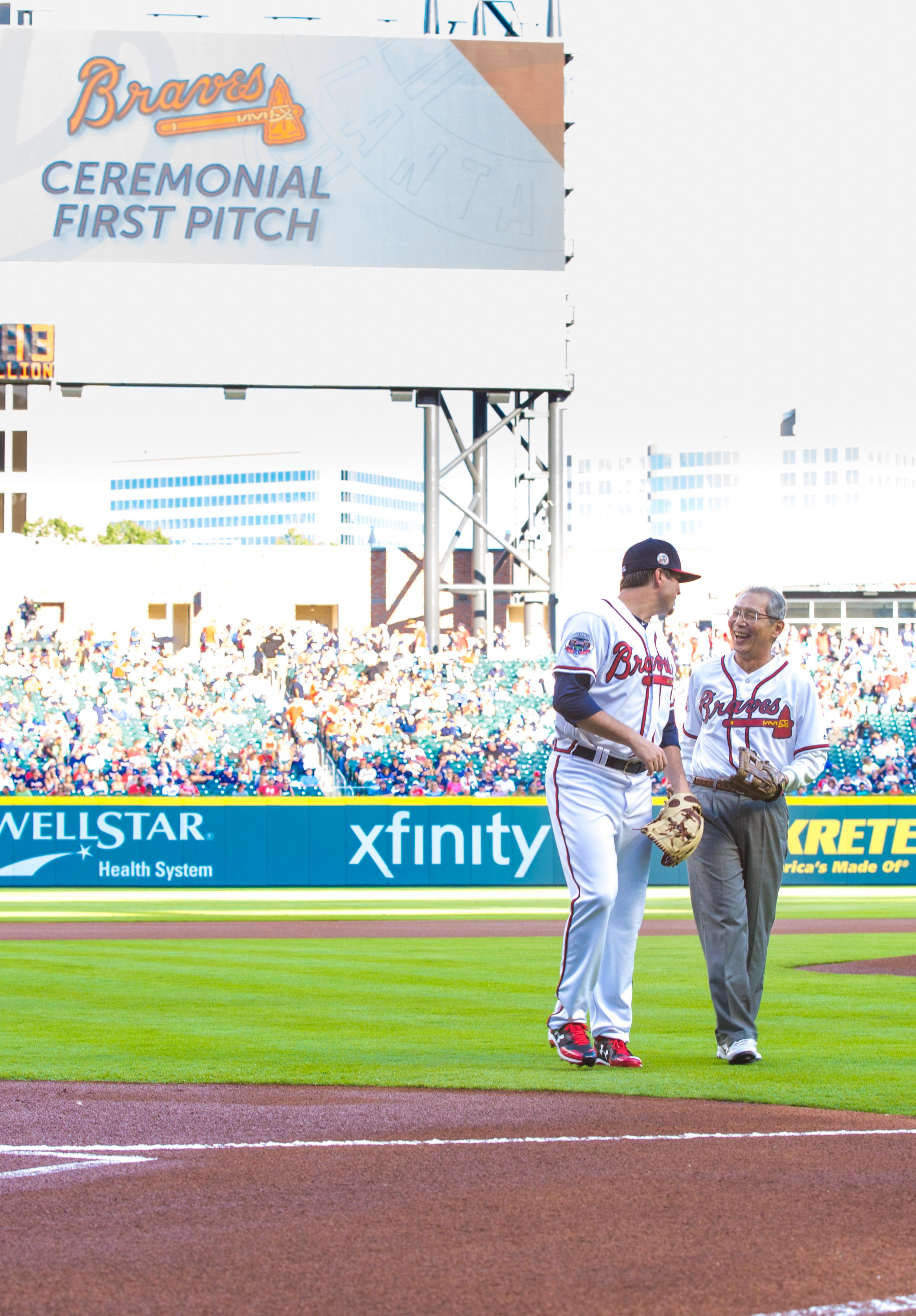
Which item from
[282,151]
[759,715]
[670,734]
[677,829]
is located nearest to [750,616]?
[759,715]

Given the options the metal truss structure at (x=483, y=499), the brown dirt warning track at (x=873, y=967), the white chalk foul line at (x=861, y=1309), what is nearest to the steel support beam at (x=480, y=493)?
the metal truss structure at (x=483, y=499)

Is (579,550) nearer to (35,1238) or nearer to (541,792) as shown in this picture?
(541,792)

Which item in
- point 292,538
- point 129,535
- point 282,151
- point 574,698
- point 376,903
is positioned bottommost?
point 376,903

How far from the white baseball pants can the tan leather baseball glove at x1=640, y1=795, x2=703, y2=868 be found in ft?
0.45

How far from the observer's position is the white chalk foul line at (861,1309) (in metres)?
2.96

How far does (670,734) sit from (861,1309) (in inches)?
151

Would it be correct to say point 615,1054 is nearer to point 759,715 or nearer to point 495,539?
point 759,715

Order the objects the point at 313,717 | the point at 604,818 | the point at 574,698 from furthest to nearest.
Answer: the point at 313,717 < the point at 604,818 < the point at 574,698

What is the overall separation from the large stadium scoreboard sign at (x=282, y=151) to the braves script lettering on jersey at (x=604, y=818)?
1044 inches

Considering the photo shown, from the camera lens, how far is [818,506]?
555 feet

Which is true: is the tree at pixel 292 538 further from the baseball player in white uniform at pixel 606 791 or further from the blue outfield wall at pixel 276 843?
the baseball player in white uniform at pixel 606 791

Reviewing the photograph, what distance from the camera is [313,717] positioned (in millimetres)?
26953

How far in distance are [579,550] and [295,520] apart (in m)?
121

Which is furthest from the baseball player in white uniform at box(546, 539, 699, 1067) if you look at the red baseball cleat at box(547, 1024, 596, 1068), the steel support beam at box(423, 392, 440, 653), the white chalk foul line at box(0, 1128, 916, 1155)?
the steel support beam at box(423, 392, 440, 653)
